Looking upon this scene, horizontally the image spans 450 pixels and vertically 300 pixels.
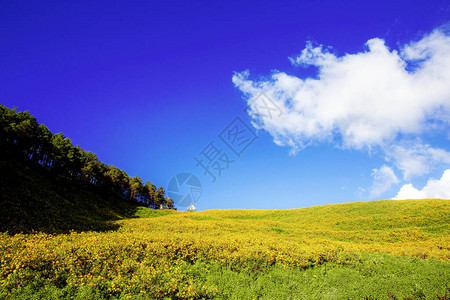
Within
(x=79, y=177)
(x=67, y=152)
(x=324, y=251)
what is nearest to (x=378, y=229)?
(x=324, y=251)

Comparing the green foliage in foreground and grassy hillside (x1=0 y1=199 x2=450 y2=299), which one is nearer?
the green foliage in foreground

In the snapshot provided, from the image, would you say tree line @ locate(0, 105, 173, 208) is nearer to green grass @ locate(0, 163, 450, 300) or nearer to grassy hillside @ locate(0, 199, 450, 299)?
green grass @ locate(0, 163, 450, 300)

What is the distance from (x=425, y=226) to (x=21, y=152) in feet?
230

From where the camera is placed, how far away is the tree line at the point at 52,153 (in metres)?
38.2

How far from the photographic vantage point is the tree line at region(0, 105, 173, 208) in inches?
1505

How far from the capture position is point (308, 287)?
9055 mm

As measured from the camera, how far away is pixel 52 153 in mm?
46844

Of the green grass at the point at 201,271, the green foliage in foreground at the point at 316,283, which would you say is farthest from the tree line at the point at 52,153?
the green foliage in foreground at the point at 316,283

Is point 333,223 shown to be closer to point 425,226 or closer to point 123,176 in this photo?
point 425,226

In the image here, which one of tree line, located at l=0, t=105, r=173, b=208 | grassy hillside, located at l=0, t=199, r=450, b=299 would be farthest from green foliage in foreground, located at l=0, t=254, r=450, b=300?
tree line, located at l=0, t=105, r=173, b=208

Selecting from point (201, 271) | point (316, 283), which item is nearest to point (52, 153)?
point (201, 271)

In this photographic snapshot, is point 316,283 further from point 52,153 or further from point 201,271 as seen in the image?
point 52,153

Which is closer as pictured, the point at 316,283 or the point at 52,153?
the point at 316,283

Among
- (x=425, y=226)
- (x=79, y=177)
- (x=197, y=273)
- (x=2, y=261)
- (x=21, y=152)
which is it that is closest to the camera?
(x=2, y=261)
